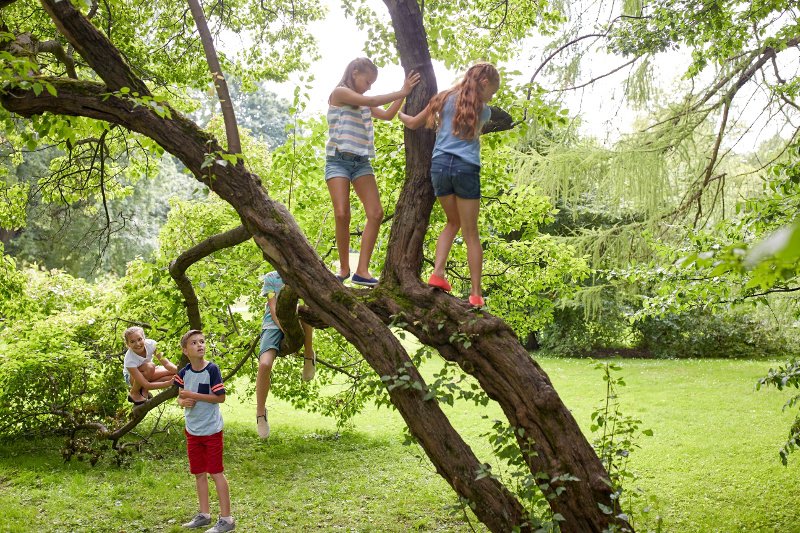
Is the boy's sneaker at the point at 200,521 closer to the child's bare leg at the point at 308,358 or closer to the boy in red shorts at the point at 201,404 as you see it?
the boy in red shorts at the point at 201,404

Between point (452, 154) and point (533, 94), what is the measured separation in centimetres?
150

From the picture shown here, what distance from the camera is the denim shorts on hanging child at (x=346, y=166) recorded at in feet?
14.7

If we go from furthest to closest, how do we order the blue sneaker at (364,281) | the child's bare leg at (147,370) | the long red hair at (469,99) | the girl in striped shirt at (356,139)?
the child's bare leg at (147,370)
the blue sneaker at (364,281)
the girl in striped shirt at (356,139)
the long red hair at (469,99)

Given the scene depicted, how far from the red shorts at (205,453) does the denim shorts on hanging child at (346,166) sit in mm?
2202

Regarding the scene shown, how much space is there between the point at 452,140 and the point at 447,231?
0.61m

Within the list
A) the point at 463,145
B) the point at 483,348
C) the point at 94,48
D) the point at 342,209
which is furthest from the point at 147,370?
the point at 463,145

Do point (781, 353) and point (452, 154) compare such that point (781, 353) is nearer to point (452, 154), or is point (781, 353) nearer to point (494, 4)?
point (494, 4)

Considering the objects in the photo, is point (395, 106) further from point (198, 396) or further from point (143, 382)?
point (143, 382)

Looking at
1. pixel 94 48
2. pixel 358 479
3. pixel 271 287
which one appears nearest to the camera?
pixel 94 48

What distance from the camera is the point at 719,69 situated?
9.86 meters

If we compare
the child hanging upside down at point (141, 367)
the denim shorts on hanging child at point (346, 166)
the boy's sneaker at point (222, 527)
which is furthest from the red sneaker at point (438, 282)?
the boy's sneaker at point (222, 527)

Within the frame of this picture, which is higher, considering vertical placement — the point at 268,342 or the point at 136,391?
the point at 268,342

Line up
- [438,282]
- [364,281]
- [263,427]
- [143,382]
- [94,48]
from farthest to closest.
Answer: [143,382]
[263,427]
[364,281]
[438,282]
[94,48]

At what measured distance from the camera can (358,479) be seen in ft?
27.8
